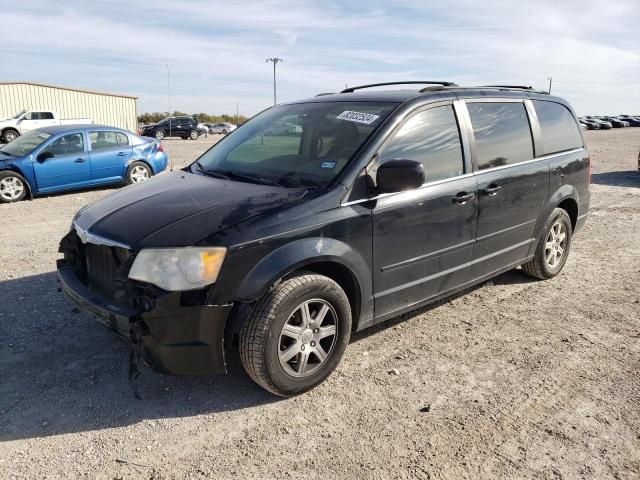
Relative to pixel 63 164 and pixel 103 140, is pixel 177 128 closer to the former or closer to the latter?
pixel 103 140

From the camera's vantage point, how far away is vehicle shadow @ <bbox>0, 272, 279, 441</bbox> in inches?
118

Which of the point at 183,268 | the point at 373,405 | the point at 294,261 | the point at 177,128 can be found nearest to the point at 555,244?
the point at 373,405

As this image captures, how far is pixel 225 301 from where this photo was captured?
2873 mm

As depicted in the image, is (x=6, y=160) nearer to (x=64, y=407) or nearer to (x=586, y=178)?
(x=64, y=407)

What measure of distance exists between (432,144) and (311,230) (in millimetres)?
1318

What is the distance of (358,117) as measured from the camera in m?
3.79

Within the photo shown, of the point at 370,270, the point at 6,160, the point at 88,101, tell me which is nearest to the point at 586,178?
the point at 370,270

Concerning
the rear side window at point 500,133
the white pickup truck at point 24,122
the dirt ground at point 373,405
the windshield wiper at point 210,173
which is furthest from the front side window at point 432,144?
the white pickup truck at point 24,122

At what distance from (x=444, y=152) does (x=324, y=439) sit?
2.24 m

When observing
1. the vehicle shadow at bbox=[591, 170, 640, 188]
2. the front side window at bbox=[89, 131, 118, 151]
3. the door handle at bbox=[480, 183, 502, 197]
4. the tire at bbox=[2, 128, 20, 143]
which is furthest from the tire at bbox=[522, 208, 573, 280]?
the tire at bbox=[2, 128, 20, 143]

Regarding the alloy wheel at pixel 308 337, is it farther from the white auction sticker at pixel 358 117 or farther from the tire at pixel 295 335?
the white auction sticker at pixel 358 117

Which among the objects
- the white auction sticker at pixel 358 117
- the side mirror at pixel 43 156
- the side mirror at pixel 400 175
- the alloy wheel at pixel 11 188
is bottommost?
the alloy wheel at pixel 11 188

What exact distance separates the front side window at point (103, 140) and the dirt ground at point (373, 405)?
22.3 ft

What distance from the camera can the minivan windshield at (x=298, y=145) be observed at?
3560 mm
